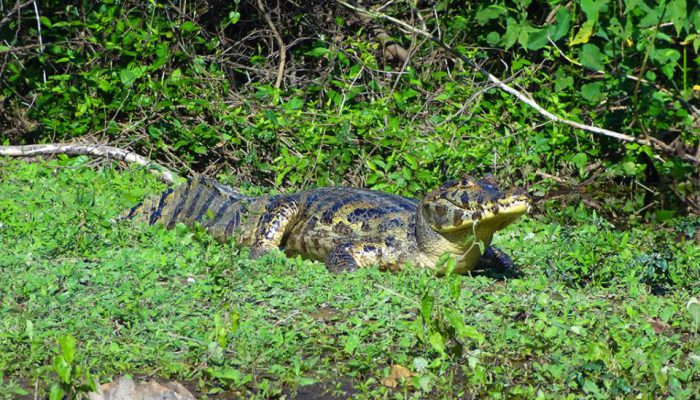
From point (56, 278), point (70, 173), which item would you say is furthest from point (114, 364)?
point (70, 173)

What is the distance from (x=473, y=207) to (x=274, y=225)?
64.1 inches

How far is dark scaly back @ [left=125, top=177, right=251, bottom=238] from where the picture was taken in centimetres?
717

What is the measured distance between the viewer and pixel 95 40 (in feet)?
28.9

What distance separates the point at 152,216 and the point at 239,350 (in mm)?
3320

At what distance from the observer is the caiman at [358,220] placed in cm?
582

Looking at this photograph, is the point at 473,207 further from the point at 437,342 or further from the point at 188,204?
the point at 188,204

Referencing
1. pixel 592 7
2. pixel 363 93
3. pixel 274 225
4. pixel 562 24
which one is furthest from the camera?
pixel 363 93

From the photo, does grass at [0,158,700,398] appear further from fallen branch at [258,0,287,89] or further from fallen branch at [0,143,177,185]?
fallen branch at [258,0,287,89]

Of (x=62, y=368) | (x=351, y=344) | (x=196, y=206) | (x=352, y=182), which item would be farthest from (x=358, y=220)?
(x=62, y=368)

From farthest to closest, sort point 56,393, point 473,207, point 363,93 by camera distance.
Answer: point 363,93, point 473,207, point 56,393

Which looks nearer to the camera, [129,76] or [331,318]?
[331,318]

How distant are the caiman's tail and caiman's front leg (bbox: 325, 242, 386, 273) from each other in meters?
1.14

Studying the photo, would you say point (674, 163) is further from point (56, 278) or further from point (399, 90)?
point (56, 278)

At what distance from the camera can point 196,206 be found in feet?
24.0
